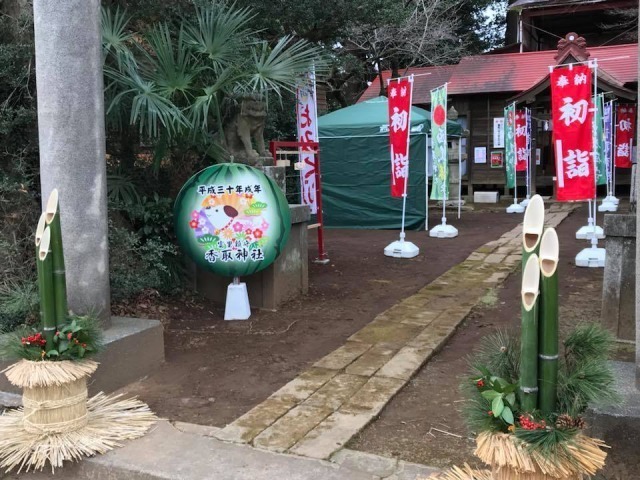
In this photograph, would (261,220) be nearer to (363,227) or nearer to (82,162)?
(82,162)

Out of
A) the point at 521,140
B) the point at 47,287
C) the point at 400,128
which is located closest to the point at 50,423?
the point at 47,287

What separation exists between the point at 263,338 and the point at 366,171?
27.7 ft

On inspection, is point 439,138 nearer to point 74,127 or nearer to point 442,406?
point 442,406

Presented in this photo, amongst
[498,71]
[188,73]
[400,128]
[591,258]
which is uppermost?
[498,71]

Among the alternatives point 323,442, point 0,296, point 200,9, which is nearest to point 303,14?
point 200,9

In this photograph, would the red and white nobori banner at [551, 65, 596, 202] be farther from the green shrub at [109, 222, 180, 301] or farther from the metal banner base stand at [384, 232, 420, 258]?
the green shrub at [109, 222, 180, 301]

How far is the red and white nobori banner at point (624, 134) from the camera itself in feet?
51.6

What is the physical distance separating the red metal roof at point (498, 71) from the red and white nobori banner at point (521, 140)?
2.42m

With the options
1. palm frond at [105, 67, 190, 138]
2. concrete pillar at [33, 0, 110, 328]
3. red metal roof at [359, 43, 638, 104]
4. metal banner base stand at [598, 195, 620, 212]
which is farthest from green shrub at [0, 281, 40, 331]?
red metal roof at [359, 43, 638, 104]

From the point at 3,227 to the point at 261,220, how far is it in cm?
212

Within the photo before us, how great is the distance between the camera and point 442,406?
12.4 feet

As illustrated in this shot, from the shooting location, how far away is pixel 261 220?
5699mm

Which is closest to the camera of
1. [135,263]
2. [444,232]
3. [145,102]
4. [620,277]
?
[620,277]

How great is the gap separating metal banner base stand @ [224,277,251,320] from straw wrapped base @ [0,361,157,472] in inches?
104
